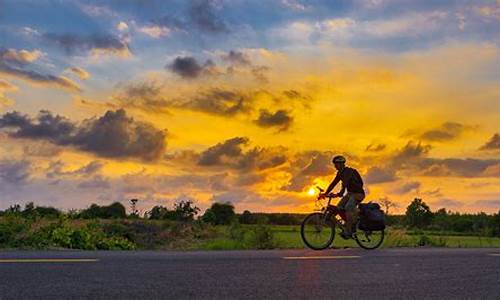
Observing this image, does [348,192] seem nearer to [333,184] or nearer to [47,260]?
[333,184]

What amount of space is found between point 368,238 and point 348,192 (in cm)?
152

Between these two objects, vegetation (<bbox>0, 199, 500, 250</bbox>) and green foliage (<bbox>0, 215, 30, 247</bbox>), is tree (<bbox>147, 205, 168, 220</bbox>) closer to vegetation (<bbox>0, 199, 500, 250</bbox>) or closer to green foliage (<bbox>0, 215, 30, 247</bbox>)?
vegetation (<bbox>0, 199, 500, 250</bbox>)

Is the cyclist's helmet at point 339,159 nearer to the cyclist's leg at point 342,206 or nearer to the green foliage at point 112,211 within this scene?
the cyclist's leg at point 342,206

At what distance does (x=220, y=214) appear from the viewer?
161 feet

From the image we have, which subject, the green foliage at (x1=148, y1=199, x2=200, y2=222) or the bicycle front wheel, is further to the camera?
the green foliage at (x1=148, y1=199, x2=200, y2=222)

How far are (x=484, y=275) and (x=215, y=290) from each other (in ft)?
17.1

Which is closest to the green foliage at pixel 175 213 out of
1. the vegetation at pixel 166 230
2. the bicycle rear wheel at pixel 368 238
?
the vegetation at pixel 166 230

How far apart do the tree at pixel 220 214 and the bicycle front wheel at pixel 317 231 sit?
77.9ft

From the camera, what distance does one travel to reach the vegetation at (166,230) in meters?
20.4

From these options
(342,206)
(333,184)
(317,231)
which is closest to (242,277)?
(317,231)

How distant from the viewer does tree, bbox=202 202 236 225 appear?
44.7m

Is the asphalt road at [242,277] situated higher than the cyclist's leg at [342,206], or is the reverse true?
the cyclist's leg at [342,206]

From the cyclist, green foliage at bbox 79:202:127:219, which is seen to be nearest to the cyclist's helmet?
the cyclist

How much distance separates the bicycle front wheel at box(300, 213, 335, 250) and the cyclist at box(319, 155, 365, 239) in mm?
484
